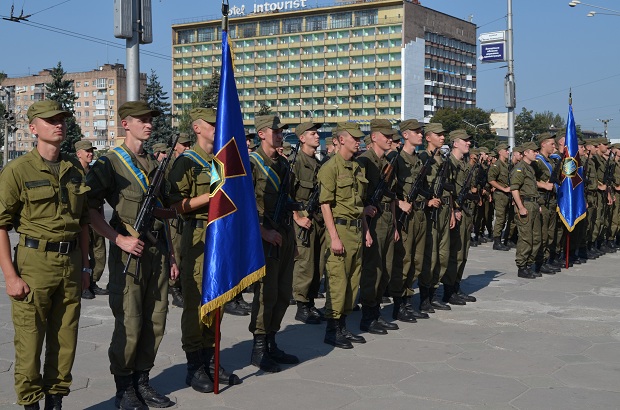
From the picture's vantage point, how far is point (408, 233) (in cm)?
890

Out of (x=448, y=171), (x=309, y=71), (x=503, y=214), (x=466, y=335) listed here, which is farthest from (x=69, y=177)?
(x=309, y=71)

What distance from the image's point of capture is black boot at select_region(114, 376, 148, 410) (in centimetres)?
539

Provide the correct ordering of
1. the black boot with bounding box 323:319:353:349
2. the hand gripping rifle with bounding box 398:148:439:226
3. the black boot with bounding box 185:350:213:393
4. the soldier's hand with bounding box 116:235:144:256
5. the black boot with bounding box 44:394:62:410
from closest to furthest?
the black boot with bounding box 44:394:62:410, the soldier's hand with bounding box 116:235:144:256, the black boot with bounding box 185:350:213:393, the black boot with bounding box 323:319:353:349, the hand gripping rifle with bounding box 398:148:439:226

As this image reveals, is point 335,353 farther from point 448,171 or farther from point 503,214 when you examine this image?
point 503,214

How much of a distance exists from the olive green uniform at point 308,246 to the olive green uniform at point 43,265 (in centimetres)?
379

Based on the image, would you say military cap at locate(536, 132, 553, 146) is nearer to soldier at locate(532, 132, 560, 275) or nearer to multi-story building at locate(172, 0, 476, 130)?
soldier at locate(532, 132, 560, 275)

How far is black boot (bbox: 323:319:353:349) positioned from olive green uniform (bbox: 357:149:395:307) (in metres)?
0.69

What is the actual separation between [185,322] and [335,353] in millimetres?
1695

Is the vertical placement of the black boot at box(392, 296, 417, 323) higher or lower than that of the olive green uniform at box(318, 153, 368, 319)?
lower

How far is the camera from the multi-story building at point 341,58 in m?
106

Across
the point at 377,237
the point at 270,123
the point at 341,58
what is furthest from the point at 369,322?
the point at 341,58

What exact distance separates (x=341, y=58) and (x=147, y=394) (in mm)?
106014

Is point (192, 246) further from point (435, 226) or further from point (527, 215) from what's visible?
point (527, 215)

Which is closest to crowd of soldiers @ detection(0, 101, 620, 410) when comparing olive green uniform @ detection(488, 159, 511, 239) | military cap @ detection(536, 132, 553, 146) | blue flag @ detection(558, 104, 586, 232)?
military cap @ detection(536, 132, 553, 146)
